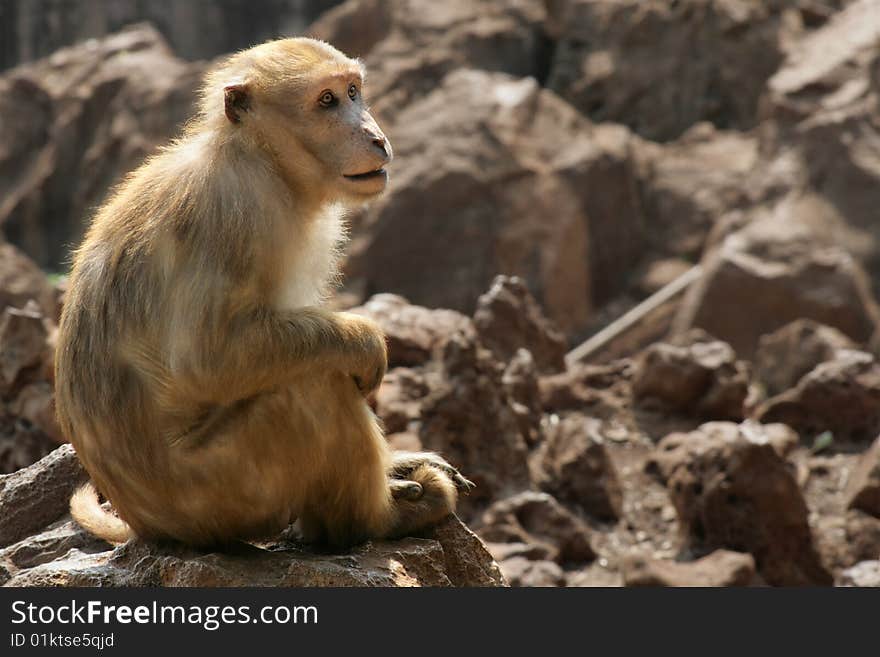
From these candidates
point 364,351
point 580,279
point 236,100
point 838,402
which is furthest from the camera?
point 580,279

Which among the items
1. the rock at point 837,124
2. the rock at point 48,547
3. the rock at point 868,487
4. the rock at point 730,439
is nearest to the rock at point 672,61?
the rock at point 837,124

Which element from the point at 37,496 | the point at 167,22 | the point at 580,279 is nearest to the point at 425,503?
the point at 37,496

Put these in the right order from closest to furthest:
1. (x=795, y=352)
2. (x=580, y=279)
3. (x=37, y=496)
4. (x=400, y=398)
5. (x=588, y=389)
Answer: (x=37, y=496), (x=400, y=398), (x=588, y=389), (x=795, y=352), (x=580, y=279)

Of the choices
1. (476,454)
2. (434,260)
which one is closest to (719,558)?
(476,454)

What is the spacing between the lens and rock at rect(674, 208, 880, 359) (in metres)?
14.7

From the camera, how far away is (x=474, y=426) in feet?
31.8

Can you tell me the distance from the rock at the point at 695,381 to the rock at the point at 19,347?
4690 millimetres

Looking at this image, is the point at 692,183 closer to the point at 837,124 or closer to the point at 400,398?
the point at 837,124

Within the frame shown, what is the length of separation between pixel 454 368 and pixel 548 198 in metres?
7.86

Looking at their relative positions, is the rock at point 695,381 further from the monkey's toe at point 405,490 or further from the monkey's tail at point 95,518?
the monkey's tail at point 95,518

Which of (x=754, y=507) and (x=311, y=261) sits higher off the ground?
(x=311, y=261)

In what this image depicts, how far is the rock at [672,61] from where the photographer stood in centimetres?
1916

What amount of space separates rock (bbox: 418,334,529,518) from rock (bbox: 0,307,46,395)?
260 cm

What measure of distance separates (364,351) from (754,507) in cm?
481
